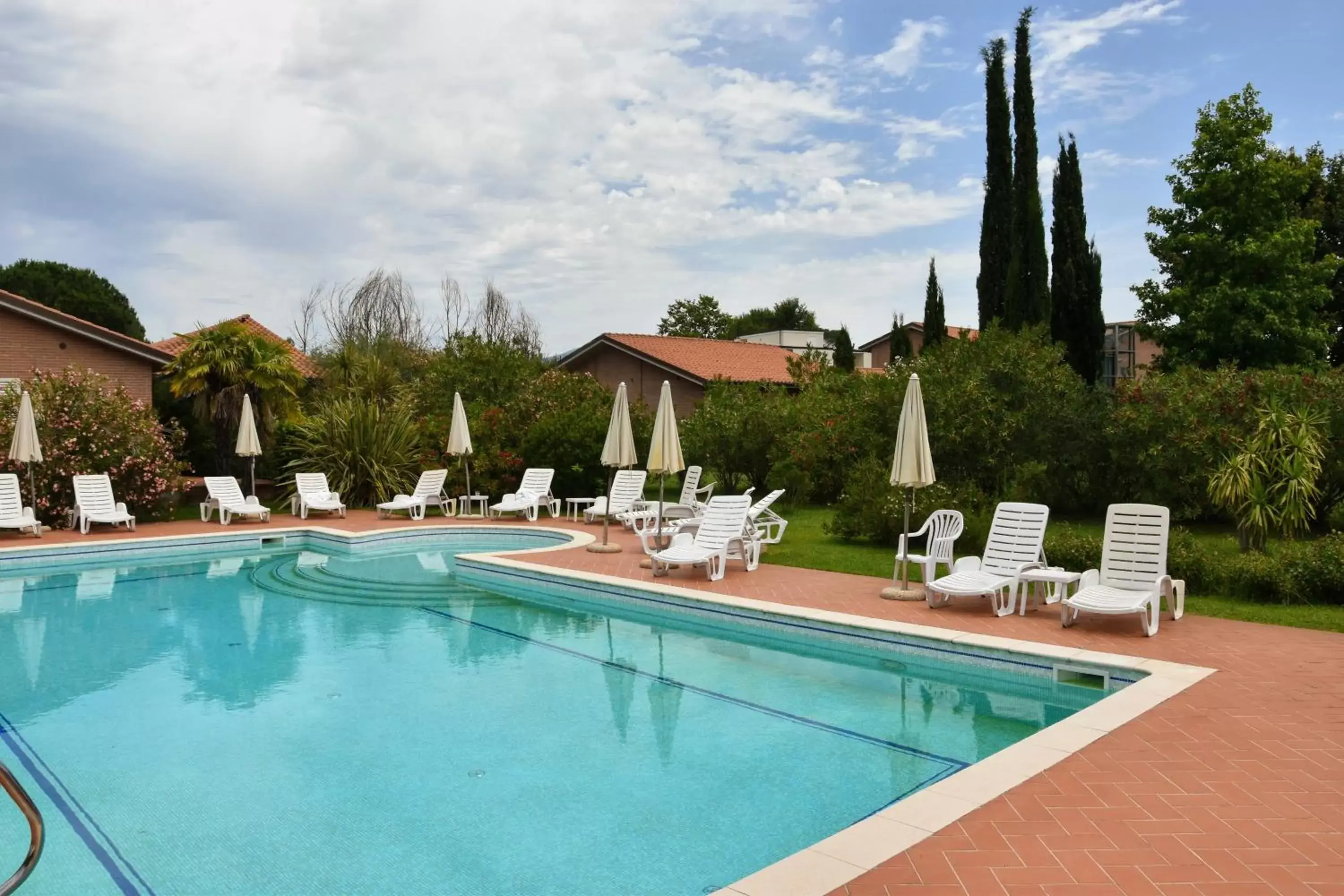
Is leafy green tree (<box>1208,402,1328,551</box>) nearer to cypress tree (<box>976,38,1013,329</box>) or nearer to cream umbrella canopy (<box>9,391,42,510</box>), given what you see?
cypress tree (<box>976,38,1013,329</box>)

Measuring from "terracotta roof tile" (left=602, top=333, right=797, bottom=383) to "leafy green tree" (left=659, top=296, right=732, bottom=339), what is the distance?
29.1 m

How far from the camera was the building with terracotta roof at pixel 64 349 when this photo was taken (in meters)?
21.5

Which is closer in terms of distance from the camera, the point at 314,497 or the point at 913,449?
the point at 913,449

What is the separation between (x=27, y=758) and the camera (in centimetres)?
635

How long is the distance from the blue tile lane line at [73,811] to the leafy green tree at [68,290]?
43.6m

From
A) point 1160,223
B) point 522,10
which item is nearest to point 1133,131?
point 1160,223

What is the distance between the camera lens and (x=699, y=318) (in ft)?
228

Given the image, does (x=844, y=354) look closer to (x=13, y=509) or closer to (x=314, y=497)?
(x=314, y=497)

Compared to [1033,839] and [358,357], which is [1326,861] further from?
[358,357]

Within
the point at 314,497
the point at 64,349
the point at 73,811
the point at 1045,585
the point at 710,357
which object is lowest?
the point at 73,811

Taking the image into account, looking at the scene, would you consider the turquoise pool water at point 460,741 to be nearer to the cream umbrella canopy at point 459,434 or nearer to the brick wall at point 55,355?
the cream umbrella canopy at point 459,434

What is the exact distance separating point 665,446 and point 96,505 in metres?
10.5

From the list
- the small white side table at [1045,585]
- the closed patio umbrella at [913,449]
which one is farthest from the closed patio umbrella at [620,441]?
the small white side table at [1045,585]

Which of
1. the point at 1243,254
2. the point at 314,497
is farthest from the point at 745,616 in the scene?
the point at 1243,254
